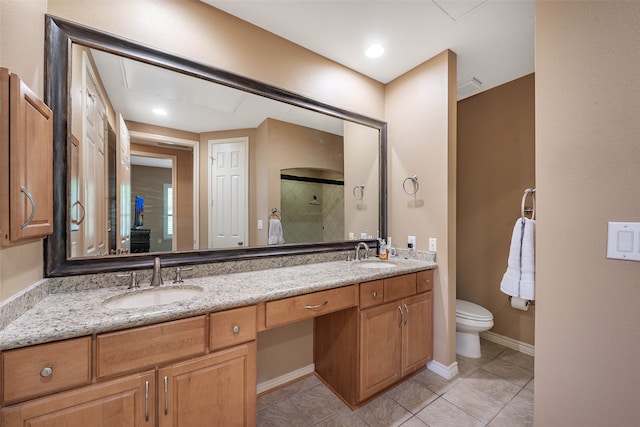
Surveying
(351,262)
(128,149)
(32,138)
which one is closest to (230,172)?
(128,149)

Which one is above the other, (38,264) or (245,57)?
(245,57)

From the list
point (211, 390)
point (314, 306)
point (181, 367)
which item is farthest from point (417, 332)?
point (181, 367)

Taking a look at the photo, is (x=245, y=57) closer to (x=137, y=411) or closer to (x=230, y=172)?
(x=230, y=172)

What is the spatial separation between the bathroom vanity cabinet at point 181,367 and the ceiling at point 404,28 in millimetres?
1787

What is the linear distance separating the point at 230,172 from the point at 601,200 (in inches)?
74.8

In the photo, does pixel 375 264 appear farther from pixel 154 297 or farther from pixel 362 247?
pixel 154 297

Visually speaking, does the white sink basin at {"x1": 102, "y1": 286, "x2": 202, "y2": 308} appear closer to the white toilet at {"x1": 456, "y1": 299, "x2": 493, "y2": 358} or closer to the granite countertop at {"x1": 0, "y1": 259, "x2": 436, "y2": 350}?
the granite countertop at {"x1": 0, "y1": 259, "x2": 436, "y2": 350}

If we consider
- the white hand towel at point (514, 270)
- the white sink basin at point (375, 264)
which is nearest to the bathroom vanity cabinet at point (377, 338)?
the white sink basin at point (375, 264)

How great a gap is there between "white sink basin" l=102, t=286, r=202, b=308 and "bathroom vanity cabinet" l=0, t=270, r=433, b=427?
12.8 inches

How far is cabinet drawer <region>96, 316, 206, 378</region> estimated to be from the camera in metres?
0.88

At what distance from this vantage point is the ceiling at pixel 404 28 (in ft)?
5.21

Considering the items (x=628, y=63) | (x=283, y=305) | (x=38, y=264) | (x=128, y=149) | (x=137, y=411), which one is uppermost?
(x=628, y=63)

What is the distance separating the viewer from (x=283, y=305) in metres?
1.29

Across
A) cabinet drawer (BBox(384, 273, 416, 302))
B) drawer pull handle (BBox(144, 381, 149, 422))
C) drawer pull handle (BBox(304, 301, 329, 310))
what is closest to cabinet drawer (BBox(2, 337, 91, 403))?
drawer pull handle (BBox(144, 381, 149, 422))
